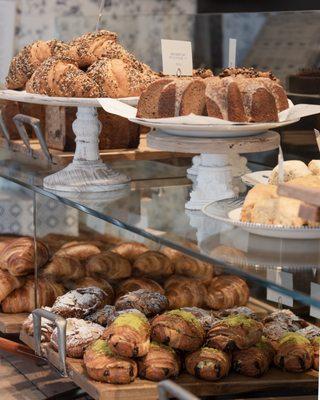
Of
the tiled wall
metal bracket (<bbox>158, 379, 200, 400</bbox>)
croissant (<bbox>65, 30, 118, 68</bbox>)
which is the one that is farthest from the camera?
the tiled wall

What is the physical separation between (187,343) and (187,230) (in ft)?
1.41

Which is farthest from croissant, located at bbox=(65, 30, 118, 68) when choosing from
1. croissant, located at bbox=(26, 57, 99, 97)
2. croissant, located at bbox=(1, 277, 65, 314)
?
croissant, located at bbox=(1, 277, 65, 314)

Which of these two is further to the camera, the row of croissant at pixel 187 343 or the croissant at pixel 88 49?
the croissant at pixel 88 49

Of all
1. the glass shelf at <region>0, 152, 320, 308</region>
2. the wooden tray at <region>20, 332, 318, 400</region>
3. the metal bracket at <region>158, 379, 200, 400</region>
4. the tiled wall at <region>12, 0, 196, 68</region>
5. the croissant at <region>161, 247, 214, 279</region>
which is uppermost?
the tiled wall at <region>12, 0, 196, 68</region>

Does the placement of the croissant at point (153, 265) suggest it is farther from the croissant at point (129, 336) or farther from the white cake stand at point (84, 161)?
the croissant at point (129, 336)

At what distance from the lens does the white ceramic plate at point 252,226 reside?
1.61 metres

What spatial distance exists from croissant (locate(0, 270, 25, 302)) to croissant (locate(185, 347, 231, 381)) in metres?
0.77

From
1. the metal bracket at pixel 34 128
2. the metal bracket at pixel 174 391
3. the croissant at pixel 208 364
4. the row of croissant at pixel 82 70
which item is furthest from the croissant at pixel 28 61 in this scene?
the metal bracket at pixel 174 391

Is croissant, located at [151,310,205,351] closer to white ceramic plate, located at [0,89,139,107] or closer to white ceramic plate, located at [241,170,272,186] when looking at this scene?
white ceramic plate, located at [241,170,272,186]

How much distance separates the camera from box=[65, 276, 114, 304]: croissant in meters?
2.63

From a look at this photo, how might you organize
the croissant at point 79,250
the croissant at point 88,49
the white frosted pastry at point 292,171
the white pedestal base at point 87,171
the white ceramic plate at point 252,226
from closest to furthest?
the white ceramic plate at point 252,226 < the white frosted pastry at point 292,171 < the white pedestal base at point 87,171 < the croissant at point 88,49 < the croissant at point 79,250

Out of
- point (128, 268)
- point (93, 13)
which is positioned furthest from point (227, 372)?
point (93, 13)

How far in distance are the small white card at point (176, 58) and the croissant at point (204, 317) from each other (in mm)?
694

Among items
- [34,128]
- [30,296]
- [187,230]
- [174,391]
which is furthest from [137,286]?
[174,391]
